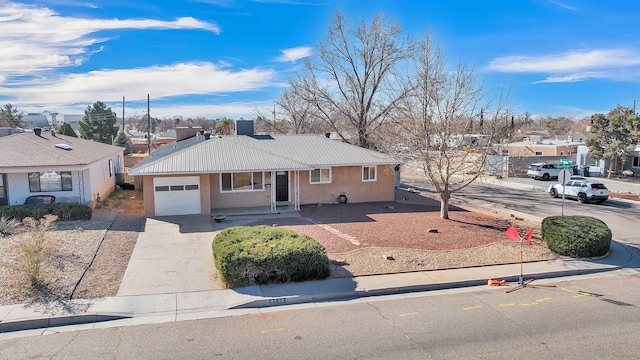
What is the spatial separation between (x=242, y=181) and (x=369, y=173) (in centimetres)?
723

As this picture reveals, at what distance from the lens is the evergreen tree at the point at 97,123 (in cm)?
5256

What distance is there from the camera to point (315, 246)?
12125mm

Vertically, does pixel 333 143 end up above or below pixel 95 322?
above

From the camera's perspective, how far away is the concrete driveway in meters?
11.3

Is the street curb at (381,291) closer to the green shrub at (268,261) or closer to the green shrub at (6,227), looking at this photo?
the green shrub at (268,261)

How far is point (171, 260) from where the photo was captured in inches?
530

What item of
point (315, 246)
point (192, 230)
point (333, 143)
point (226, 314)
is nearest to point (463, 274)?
point (315, 246)

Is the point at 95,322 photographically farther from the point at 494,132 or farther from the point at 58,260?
the point at 494,132

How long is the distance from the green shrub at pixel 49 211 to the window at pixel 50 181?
1.53m

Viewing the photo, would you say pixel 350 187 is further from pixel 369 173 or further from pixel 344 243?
pixel 344 243

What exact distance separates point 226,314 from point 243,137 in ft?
60.3

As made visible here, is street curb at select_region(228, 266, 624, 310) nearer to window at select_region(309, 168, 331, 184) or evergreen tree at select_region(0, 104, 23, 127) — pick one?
window at select_region(309, 168, 331, 184)

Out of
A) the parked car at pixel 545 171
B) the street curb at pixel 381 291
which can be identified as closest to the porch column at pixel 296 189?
the street curb at pixel 381 291

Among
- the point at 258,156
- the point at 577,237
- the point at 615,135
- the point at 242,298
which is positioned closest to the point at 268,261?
the point at 242,298
